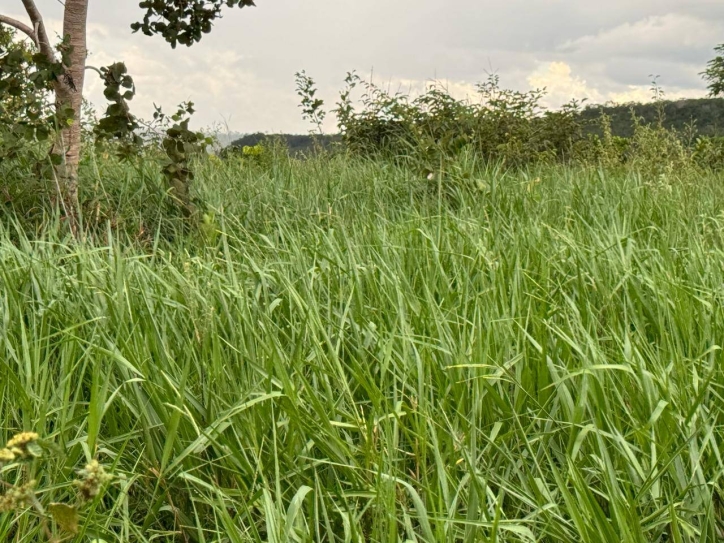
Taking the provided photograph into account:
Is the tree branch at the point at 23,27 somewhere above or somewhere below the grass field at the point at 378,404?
above

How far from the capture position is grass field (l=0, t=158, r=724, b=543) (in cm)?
127

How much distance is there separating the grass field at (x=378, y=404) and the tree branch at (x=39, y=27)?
1.97 metres

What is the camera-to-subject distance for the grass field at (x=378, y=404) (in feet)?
4.16

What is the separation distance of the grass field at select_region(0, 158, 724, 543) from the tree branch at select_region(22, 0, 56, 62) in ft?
6.46

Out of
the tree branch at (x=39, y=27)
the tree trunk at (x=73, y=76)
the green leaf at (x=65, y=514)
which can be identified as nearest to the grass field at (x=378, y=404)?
the green leaf at (x=65, y=514)

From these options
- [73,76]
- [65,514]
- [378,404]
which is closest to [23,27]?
[73,76]

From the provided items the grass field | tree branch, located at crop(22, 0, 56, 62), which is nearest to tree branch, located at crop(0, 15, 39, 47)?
tree branch, located at crop(22, 0, 56, 62)

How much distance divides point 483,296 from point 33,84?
3121mm

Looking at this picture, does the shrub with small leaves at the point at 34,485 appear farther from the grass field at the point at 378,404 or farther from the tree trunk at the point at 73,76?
the tree trunk at the point at 73,76

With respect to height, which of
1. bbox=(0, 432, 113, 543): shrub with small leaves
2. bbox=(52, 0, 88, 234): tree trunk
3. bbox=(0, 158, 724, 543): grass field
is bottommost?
bbox=(0, 158, 724, 543): grass field

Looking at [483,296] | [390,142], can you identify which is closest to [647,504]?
[483,296]

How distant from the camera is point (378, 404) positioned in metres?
1.39

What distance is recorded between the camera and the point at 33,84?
378 cm

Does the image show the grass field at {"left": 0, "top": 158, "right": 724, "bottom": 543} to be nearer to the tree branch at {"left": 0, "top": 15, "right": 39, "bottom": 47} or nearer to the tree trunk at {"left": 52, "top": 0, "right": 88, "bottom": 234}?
the tree trunk at {"left": 52, "top": 0, "right": 88, "bottom": 234}
